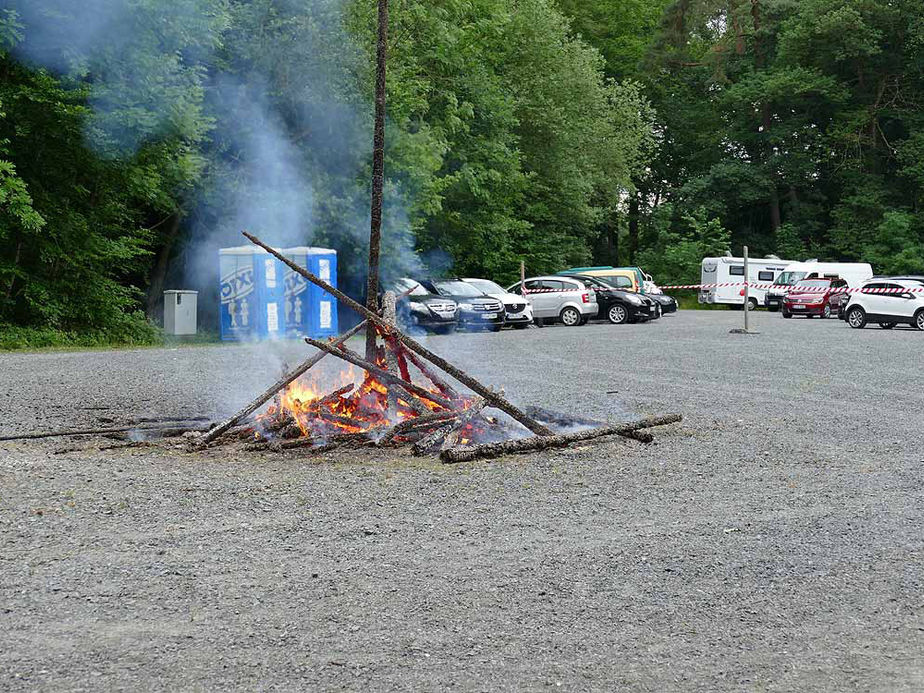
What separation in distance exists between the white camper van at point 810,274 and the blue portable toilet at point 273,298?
26575 millimetres

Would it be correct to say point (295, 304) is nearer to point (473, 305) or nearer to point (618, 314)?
point (473, 305)

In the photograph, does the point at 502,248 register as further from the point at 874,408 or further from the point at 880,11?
the point at 874,408

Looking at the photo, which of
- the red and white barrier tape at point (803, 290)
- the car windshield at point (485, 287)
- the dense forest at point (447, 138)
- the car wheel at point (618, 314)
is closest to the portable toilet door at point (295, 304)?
the dense forest at point (447, 138)

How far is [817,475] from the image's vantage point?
25.9ft

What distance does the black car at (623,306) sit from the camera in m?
34.8

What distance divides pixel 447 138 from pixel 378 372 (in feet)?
91.1

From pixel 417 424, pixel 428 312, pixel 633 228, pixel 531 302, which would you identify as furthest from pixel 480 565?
pixel 633 228

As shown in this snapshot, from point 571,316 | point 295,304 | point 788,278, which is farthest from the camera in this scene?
point 788,278

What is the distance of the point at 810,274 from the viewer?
46.2 m

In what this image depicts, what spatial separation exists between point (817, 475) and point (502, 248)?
34.0 metres

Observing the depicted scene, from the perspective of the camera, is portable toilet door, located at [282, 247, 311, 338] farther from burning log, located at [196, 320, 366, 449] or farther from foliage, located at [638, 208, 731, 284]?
foliage, located at [638, 208, 731, 284]

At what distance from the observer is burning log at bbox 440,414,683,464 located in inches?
326

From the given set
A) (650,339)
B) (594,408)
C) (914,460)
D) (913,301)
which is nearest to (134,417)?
(594,408)

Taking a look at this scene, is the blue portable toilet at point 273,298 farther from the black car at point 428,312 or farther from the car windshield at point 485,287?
the car windshield at point 485,287
